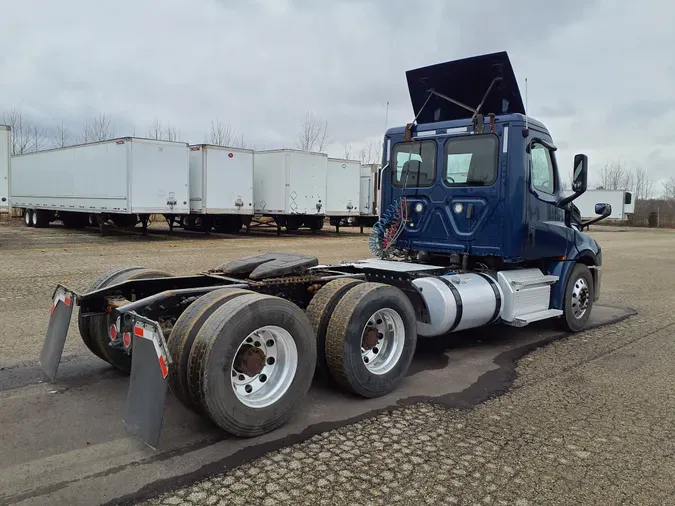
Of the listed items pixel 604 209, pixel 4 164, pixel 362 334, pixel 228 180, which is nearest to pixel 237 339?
pixel 362 334

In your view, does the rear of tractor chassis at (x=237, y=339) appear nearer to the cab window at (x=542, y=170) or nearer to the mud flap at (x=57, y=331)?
the mud flap at (x=57, y=331)

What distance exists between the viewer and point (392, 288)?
16.2ft

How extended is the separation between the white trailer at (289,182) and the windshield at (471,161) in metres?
17.2

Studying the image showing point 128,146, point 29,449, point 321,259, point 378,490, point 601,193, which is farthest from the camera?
point 601,193

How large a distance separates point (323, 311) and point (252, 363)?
0.89 metres

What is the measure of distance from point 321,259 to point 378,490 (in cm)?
1244

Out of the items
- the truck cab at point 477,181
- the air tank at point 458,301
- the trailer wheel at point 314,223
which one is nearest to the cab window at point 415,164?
the truck cab at point 477,181

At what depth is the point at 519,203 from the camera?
6547mm

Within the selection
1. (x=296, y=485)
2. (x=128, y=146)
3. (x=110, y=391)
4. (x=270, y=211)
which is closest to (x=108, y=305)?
(x=110, y=391)

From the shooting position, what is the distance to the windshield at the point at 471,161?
6.62 meters

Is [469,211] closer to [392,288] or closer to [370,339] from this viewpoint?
[392,288]

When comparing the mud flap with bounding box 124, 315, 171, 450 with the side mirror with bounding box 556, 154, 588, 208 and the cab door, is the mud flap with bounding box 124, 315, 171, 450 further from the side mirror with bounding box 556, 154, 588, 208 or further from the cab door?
the side mirror with bounding box 556, 154, 588, 208

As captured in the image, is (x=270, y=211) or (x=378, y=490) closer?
(x=378, y=490)

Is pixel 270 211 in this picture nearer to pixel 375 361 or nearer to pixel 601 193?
pixel 375 361
